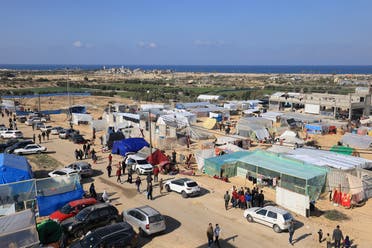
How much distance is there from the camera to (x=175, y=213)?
19.8m

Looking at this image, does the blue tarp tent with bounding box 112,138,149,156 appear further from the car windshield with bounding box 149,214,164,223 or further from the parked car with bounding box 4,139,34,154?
the car windshield with bounding box 149,214,164,223

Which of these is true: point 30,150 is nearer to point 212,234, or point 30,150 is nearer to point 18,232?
point 18,232

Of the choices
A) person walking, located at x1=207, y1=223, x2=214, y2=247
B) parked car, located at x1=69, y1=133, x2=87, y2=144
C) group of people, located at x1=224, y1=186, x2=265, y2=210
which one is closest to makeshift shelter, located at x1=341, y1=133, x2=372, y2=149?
group of people, located at x1=224, y1=186, x2=265, y2=210

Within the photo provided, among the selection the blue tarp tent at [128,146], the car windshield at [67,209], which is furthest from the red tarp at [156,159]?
the car windshield at [67,209]

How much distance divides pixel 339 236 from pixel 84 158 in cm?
2340

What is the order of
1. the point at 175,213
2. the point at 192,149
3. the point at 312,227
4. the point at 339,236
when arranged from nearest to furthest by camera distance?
the point at 339,236 < the point at 312,227 < the point at 175,213 < the point at 192,149

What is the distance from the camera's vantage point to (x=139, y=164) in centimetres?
2769

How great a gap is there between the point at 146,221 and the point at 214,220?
420cm

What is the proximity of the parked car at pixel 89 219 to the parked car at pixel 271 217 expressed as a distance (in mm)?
7020

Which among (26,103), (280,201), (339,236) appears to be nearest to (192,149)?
(280,201)

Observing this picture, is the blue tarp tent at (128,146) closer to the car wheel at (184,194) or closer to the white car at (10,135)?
the car wheel at (184,194)

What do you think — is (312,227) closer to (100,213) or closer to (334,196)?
(334,196)

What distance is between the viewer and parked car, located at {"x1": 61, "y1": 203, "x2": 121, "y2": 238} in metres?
16.4

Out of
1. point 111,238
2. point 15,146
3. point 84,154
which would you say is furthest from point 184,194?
point 15,146
